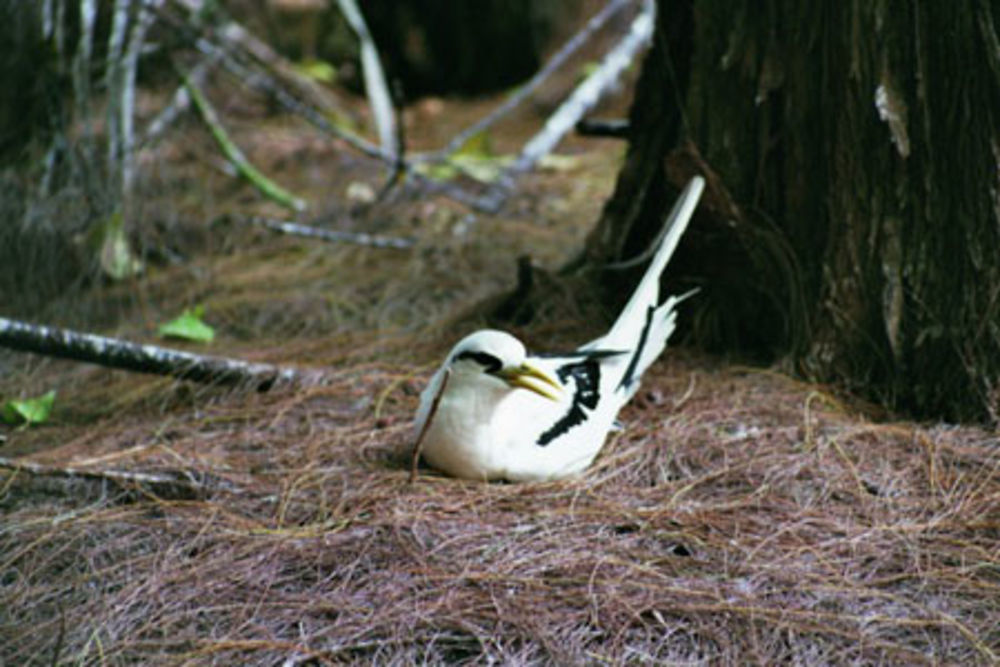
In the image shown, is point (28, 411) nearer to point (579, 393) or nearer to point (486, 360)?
point (486, 360)

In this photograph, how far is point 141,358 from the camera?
12.3 ft

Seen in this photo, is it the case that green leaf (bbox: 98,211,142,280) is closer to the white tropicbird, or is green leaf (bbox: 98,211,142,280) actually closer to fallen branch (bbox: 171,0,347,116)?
fallen branch (bbox: 171,0,347,116)

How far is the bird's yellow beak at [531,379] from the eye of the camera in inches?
120

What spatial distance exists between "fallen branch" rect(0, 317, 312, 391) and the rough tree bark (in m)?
1.65

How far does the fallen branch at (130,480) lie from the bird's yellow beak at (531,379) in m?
0.89

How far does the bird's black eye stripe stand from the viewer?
301cm

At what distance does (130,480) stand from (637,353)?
1.73 m

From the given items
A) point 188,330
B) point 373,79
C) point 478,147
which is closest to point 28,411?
point 188,330

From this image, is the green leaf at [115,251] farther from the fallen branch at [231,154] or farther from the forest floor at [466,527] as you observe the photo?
the fallen branch at [231,154]

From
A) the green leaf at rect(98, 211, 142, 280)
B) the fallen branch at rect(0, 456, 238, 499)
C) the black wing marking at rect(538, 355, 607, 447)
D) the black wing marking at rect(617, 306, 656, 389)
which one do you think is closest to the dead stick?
the black wing marking at rect(538, 355, 607, 447)

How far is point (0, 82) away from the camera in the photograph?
200 inches

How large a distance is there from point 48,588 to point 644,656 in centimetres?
148

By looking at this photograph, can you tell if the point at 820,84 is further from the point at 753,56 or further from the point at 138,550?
the point at 138,550

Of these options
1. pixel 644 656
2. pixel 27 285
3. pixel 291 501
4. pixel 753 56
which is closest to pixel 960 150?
pixel 753 56
